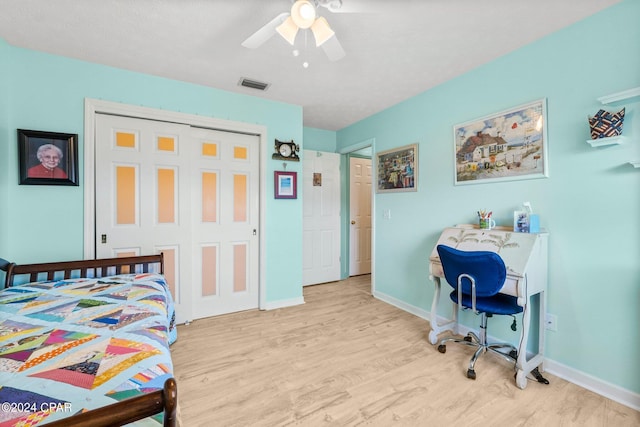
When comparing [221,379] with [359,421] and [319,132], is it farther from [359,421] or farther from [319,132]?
[319,132]

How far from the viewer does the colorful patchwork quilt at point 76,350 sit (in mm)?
796

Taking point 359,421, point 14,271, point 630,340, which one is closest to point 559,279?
point 630,340

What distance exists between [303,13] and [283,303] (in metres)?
2.87

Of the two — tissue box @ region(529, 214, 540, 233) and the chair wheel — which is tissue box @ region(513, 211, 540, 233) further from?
the chair wheel

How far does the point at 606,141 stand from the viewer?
65.1 inches

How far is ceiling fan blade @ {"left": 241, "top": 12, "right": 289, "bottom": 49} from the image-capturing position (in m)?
1.53

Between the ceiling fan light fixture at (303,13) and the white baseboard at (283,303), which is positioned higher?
the ceiling fan light fixture at (303,13)

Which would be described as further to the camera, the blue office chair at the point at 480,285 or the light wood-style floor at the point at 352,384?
the blue office chair at the point at 480,285

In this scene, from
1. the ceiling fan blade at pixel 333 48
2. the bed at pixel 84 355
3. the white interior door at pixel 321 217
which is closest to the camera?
the bed at pixel 84 355

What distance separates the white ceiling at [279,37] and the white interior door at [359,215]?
6.47ft

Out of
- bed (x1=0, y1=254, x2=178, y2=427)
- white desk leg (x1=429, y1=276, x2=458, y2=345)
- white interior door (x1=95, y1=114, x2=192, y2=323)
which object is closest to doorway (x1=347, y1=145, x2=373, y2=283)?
white desk leg (x1=429, y1=276, x2=458, y2=345)

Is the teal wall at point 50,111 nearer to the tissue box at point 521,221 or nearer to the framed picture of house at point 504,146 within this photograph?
the framed picture of house at point 504,146

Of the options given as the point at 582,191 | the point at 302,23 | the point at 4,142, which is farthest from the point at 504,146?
the point at 4,142

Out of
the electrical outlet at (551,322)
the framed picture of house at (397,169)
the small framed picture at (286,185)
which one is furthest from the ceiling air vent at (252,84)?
the electrical outlet at (551,322)
